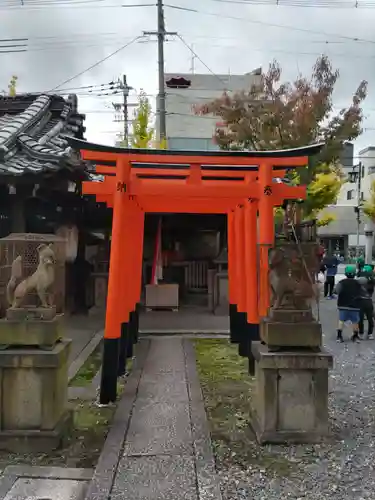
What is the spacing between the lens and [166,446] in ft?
15.6

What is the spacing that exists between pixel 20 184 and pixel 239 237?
3802mm

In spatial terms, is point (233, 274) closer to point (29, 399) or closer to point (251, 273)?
point (251, 273)

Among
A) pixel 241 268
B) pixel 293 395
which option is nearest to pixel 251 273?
pixel 241 268

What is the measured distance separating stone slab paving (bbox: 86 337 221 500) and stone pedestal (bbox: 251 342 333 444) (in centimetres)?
71

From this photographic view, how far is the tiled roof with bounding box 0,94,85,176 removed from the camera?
291 inches

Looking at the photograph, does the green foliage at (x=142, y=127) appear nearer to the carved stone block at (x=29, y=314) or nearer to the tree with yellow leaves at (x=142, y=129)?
the tree with yellow leaves at (x=142, y=129)

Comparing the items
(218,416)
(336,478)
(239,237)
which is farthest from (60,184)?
(336,478)

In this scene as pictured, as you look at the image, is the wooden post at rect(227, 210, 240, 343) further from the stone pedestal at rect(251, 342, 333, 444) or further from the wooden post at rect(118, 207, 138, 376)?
the stone pedestal at rect(251, 342, 333, 444)

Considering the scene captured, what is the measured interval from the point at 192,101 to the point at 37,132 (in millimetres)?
24972

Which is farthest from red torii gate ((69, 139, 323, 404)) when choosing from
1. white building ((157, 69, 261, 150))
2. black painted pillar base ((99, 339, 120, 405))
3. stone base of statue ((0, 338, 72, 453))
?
white building ((157, 69, 261, 150))

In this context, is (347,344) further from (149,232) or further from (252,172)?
(149,232)

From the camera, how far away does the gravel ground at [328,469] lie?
13.0 ft

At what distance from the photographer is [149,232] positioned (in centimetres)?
1442

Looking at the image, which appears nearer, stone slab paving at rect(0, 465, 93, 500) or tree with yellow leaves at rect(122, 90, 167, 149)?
stone slab paving at rect(0, 465, 93, 500)
